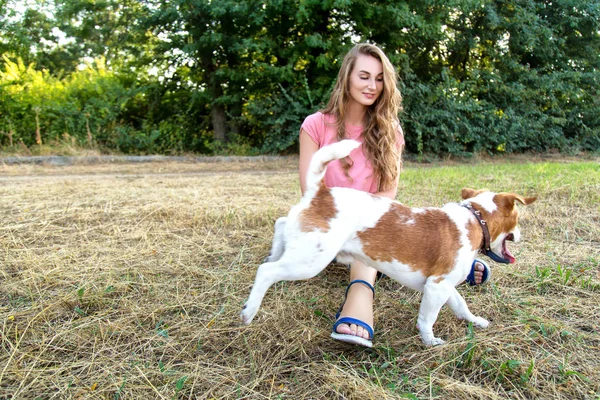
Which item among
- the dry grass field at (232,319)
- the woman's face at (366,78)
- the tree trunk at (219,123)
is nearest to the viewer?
the dry grass field at (232,319)

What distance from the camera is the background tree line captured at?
33.4 ft

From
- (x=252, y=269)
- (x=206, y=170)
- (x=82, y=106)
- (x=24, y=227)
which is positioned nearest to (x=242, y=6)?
(x=206, y=170)

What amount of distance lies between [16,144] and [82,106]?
1799 mm

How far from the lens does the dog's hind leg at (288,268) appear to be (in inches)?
88.9

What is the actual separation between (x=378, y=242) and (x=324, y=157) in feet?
1.80

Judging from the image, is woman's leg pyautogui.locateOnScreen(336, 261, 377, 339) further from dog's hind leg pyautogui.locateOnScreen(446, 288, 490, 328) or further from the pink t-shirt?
the pink t-shirt

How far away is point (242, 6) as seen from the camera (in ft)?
30.4

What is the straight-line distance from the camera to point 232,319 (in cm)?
255

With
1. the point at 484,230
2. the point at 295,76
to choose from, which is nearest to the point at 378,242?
the point at 484,230

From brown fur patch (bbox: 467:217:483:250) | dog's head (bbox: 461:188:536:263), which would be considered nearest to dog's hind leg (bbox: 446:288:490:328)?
brown fur patch (bbox: 467:217:483:250)

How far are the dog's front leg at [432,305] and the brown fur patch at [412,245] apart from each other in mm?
69

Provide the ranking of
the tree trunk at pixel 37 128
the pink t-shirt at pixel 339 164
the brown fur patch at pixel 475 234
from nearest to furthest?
1. the brown fur patch at pixel 475 234
2. the pink t-shirt at pixel 339 164
3. the tree trunk at pixel 37 128

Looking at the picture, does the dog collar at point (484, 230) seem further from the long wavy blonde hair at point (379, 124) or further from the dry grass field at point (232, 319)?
the long wavy blonde hair at point (379, 124)

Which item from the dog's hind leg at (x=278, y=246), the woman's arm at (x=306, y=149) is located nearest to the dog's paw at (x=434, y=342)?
the dog's hind leg at (x=278, y=246)
